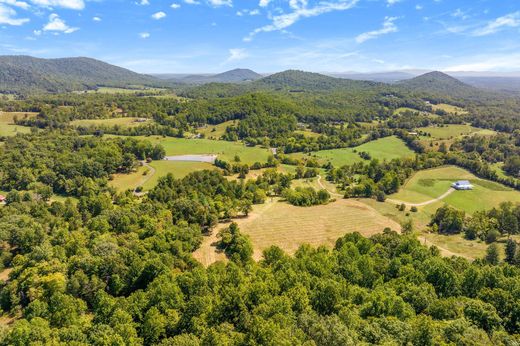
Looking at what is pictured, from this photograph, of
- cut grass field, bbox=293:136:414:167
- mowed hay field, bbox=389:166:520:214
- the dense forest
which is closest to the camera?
the dense forest

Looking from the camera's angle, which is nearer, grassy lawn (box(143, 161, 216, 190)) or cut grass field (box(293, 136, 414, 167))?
grassy lawn (box(143, 161, 216, 190))

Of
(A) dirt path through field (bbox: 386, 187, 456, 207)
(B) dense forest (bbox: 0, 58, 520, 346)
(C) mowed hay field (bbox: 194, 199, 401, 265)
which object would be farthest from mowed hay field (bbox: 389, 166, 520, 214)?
(C) mowed hay field (bbox: 194, 199, 401, 265)

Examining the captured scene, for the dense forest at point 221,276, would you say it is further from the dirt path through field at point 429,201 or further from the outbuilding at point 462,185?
the outbuilding at point 462,185

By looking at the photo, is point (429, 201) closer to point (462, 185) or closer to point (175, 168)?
point (462, 185)

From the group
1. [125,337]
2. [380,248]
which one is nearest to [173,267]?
[125,337]

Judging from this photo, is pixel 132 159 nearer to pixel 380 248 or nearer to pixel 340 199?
pixel 340 199

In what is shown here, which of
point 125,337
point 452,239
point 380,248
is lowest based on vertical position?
point 452,239

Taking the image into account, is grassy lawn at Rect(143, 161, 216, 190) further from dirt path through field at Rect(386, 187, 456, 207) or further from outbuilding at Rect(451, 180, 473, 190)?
outbuilding at Rect(451, 180, 473, 190)
